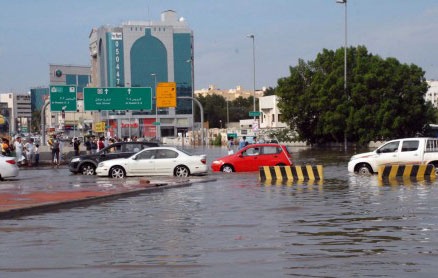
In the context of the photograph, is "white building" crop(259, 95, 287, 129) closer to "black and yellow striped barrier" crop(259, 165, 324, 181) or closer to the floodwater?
"black and yellow striped barrier" crop(259, 165, 324, 181)

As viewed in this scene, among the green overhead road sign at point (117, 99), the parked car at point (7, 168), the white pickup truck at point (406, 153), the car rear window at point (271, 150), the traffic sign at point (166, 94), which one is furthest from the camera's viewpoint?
the traffic sign at point (166, 94)

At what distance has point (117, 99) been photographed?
5925 centimetres

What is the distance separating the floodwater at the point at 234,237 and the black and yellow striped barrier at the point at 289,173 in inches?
290

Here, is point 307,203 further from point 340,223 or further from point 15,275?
point 15,275

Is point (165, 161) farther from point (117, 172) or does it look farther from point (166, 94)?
point (166, 94)

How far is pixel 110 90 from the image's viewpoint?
58812 millimetres

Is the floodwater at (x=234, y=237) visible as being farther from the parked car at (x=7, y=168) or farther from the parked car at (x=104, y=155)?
the parked car at (x=104, y=155)

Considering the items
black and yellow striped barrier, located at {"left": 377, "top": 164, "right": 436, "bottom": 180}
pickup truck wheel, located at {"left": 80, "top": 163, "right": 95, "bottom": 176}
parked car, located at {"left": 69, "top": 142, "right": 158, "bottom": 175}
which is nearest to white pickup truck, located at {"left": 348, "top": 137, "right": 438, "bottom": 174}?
black and yellow striped barrier, located at {"left": 377, "top": 164, "right": 436, "bottom": 180}

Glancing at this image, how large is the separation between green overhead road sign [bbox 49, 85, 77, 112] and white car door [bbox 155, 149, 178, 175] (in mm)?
28612

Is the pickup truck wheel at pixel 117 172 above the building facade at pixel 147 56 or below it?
below

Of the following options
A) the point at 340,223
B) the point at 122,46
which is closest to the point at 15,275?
the point at 340,223

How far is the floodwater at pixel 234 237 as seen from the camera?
8828 mm

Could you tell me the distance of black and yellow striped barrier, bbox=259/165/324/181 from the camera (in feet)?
90.1

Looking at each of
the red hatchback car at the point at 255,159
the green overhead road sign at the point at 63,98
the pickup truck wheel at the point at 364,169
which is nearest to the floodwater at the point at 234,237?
the pickup truck wheel at the point at 364,169
